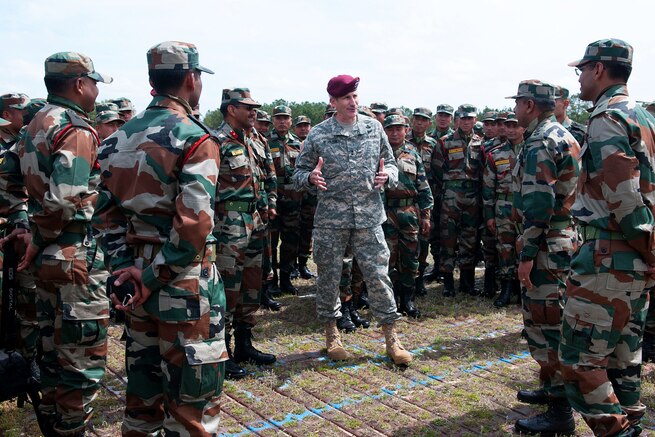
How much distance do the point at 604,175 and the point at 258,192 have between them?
3108mm

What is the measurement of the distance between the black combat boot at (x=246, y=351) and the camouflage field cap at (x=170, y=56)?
3.01 metres

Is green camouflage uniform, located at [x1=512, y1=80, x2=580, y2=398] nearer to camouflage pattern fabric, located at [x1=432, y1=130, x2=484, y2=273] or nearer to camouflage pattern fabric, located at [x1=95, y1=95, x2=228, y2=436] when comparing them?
camouflage pattern fabric, located at [x1=95, y1=95, x2=228, y2=436]

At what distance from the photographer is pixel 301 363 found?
17.5 feet

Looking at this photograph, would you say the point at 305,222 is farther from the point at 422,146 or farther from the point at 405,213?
the point at 405,213

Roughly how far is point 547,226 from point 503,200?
11.9 feet

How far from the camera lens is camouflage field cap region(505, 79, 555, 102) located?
4.05m

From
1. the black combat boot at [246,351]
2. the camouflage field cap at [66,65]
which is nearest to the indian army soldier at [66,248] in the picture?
the camouflage field cap at [66,65]

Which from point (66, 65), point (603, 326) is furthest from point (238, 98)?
point (603, 326)

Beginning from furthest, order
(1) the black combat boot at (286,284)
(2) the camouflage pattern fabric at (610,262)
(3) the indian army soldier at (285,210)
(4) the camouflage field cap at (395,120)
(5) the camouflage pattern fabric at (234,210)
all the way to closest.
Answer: (3) the indian army soldier at (285,210)
(1) the black combat boot at (286,284)
(4) the camouflage field cap at (395,120)
(5) the camouflage pattern fabric at (234,210)
(2) the camouflage pattern fabric at (610,262)

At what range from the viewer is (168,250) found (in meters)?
2.71

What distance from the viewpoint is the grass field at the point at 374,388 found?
4027 millimetres

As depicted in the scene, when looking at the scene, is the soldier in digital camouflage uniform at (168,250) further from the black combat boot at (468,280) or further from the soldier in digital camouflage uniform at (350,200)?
the black combat boot at (468,280)

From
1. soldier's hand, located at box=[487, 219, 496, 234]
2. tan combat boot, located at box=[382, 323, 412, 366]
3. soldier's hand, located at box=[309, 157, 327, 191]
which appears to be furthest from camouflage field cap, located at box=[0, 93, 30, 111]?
soldier's hand, located at box=[487, 219, 496, 234]

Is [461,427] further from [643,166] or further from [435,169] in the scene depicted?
[435,169]
